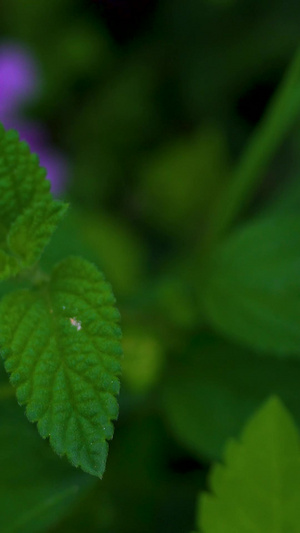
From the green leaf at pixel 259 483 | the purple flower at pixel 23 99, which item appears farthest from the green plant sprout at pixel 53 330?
the purple flower at pixel 23 99

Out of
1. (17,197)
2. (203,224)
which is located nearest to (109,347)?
(17,197)

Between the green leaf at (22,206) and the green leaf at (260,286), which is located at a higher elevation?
the green leaf at (260,286)

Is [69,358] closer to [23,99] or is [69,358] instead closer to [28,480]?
[28,480]

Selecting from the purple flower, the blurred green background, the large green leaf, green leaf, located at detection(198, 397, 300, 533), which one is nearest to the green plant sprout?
green leaf, located at detection(198, 397, 300, 533)

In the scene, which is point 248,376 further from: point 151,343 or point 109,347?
point 109,347

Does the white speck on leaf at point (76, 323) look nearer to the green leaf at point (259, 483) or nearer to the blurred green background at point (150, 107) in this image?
the green leaf at point (259, 483)

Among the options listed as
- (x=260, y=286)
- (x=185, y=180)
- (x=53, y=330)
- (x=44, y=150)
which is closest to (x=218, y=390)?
(x=260, y=286)

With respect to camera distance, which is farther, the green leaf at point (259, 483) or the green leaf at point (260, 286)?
the green leaf at point (260, 286)
